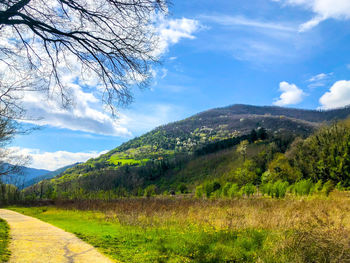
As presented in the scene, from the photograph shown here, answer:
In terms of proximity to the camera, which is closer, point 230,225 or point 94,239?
point 230,225

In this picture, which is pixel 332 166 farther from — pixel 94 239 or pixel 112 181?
pixel 112 181

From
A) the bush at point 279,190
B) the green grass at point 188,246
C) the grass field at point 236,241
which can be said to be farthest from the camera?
the bush at point 279,190

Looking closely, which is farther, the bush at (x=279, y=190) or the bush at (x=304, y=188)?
the bush at (x=279, y=190)

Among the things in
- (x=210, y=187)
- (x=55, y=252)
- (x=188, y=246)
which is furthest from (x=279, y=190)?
(x=55, y=252)

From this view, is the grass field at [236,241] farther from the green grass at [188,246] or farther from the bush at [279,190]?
the bush at [279,190]

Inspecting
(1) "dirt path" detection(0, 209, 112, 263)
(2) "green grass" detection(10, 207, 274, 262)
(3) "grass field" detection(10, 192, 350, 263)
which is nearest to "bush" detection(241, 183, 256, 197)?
(3) "grass field" detection(10, 192, 350, 263)

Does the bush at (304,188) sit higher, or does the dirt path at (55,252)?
the dirt path at (55,252)

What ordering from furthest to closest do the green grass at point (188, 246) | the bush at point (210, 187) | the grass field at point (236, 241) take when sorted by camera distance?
1. the bush at point (210, 187)
2. the green grass at point (188, 246)
3. the grass field at point (236, 241)

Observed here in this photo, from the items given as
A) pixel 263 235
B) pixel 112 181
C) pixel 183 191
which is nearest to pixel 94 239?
pixel 263 235

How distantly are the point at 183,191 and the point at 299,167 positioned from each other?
3991cm

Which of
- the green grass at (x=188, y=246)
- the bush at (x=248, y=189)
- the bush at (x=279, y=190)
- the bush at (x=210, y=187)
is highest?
the green grass at (x=188, y=246)

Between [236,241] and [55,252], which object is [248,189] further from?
A: [55,252]

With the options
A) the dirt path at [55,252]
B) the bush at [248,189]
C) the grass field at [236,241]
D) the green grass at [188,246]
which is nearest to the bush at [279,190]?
the bush at [248,189]

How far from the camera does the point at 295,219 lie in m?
8.01
